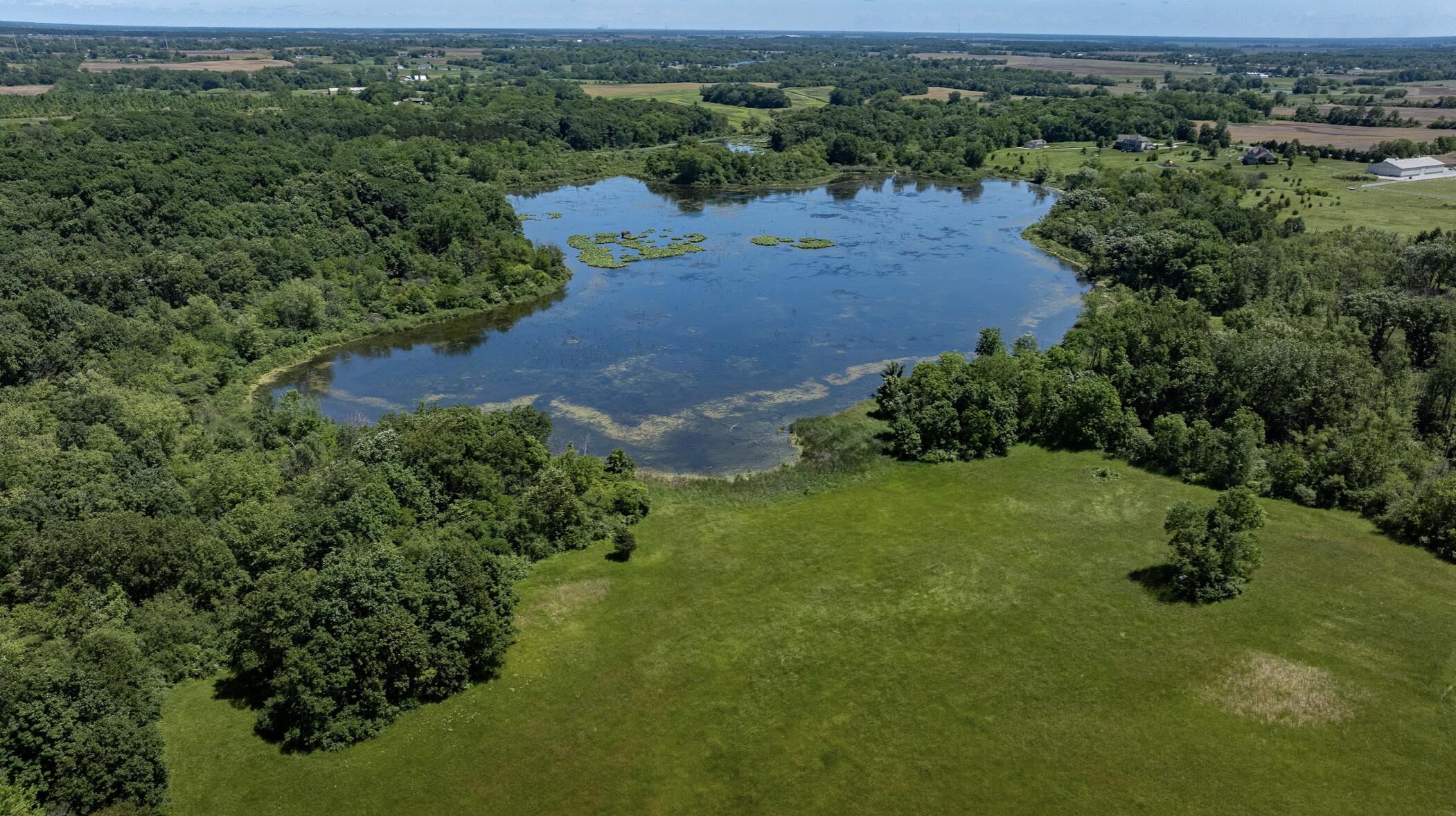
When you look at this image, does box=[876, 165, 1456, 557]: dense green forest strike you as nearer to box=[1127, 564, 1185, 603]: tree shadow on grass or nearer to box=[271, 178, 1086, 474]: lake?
box=[271, 178, 1086, 474]: lake

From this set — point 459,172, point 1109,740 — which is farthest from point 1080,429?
point 459,172

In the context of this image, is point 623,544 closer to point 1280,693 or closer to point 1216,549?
point 1216,549

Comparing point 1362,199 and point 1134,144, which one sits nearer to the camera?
point 1362,199

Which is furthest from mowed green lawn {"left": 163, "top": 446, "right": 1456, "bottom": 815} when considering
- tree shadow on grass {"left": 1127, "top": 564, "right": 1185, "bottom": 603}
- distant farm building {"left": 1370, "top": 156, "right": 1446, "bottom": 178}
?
distant farm building {"left": 1370, "top": 156, "right": 1446, "bottom": 178}

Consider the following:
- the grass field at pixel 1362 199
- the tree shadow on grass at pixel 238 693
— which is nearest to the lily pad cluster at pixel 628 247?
the tree shadow on grass at pixel 238 693

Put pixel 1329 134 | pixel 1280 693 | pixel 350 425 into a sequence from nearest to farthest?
pixel 1280 693 < pixel 350 425 < pixel 1329 134

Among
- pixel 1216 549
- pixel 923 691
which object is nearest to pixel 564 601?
pixel 923 691
